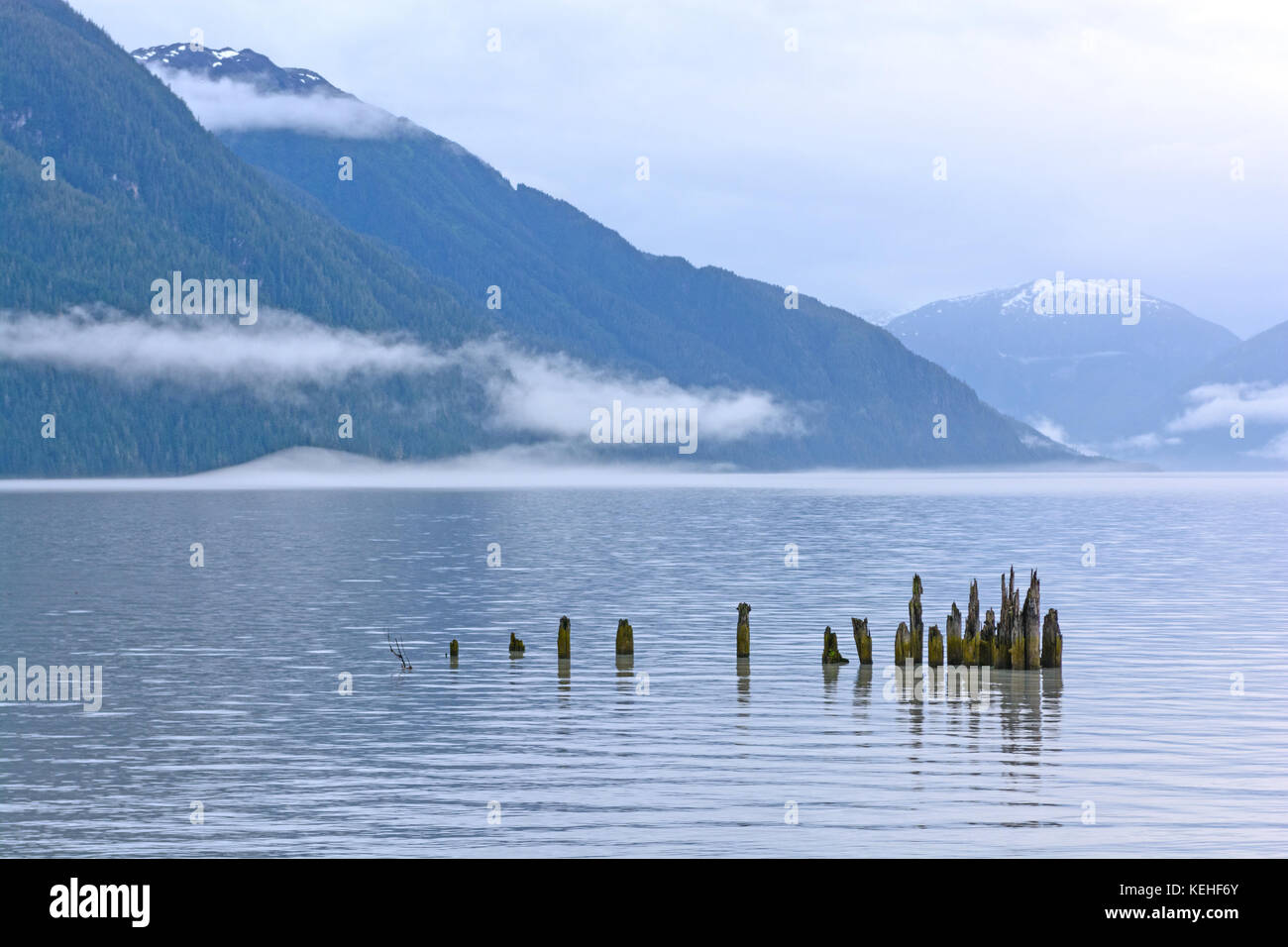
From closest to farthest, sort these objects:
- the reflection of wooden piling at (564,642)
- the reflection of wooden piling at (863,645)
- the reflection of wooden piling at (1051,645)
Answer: the reflection of wooden piling at (1051,645) < the reflection of wooden piling at (863,645) < the reflection of wooden piling at (564,642)

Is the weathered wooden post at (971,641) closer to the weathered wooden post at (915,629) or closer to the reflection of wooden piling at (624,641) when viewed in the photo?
the weathered wooden post at (915,629)

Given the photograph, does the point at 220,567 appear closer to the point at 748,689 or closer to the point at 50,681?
the point at 50,681

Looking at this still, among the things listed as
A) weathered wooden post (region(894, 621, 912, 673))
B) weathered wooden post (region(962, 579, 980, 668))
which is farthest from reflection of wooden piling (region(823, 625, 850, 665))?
weathered wooden post (region(962, 579, 980, 668))

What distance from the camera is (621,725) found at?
38500 mm

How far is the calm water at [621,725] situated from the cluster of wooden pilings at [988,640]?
100cm

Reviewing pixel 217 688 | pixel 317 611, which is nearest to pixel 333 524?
pixel 317 611

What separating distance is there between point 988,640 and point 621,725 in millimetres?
14505

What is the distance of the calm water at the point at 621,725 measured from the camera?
27578 mm

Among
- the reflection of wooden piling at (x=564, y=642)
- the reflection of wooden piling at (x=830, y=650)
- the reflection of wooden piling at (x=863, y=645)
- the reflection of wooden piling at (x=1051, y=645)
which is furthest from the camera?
the reflection of wooden piling at (x=564, y=642)

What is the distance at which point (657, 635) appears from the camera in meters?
59.6

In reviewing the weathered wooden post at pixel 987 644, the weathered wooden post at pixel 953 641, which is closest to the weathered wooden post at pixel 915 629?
the weathered wooden post at pixel 953 641

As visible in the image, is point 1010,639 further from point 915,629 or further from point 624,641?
point 624,641

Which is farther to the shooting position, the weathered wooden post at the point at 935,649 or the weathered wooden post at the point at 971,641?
the weathered wooden post at the point at 971,641
